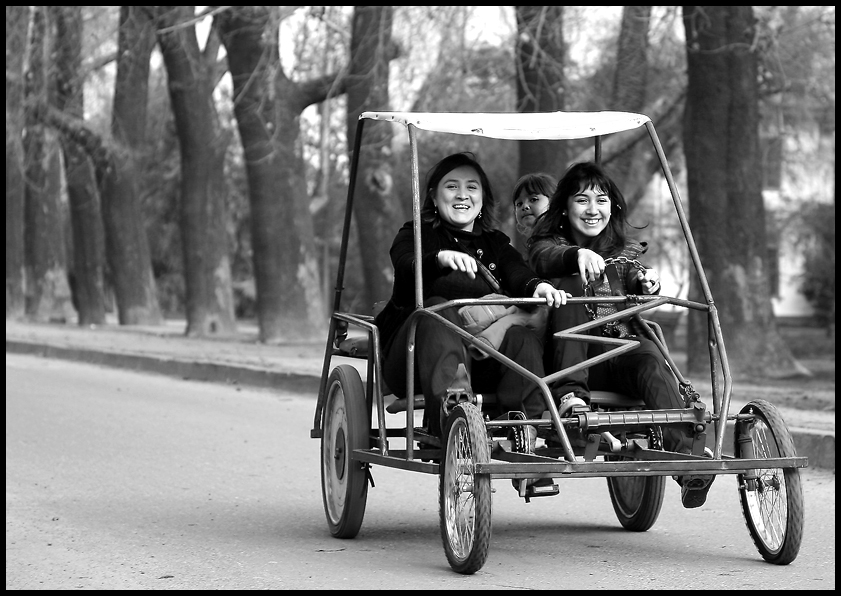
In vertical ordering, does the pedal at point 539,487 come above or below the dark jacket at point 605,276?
below

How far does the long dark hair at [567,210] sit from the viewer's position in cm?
641

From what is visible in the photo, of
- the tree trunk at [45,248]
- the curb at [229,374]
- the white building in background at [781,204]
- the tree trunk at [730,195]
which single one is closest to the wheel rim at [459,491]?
the curb at [229,374]

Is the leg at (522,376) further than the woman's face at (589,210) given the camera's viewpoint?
No

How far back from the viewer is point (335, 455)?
262 inches

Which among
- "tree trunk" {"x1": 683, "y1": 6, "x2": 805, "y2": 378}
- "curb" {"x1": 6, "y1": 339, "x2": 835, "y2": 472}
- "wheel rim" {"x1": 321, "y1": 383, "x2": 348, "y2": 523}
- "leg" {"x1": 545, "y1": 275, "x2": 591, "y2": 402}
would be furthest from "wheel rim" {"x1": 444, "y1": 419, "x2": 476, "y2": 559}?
"tree trunk" {"x1": 683, "y1": 6, "x2": 805, "y2": 378}

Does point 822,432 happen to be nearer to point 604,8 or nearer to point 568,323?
point 568,323

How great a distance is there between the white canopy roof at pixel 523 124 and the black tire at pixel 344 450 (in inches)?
50.5

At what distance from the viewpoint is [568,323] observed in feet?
19.5

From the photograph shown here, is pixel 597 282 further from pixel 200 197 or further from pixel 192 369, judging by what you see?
pixel 200 197

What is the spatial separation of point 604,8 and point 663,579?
13.7 m

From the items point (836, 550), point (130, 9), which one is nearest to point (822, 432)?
point (836, 550)

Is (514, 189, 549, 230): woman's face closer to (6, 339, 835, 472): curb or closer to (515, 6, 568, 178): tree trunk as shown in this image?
(6, 339, 835, 472): curb

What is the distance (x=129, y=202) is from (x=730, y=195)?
17167 mm

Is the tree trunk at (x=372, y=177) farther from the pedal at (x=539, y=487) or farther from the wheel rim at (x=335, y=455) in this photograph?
the pedal at (x=539, y=487)
